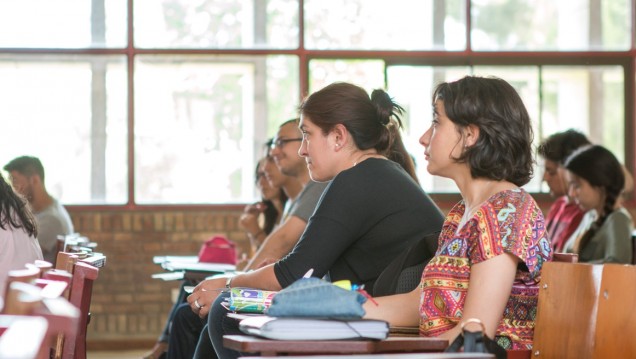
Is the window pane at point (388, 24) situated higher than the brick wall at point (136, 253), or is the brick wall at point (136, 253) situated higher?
the window pane at point (388, 24)

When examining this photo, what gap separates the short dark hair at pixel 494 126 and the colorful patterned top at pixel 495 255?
0.25 feet

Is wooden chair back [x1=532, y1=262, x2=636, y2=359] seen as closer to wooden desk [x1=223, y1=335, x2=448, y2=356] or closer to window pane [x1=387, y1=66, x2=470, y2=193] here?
wooden desk [x1=223, y1=335, x2=448, y2=356]

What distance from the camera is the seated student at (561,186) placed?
19.9 feet

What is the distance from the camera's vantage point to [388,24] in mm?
8250

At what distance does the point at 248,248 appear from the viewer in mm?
8070

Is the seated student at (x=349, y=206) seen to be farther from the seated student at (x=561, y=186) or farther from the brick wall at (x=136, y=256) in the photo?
the brick wall at (x=136, y=256)

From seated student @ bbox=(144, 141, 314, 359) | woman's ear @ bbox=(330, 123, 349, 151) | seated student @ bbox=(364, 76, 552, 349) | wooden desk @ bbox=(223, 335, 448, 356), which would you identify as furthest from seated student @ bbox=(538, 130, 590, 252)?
wooden desk @ bbox=(223, 335, 448, 356)

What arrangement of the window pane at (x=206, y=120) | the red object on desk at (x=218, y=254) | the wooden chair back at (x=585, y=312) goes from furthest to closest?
the window pane at (x=206, y=120) < the red object on desk at (x=218, y=254) < the wooden chair back at (x=585, y=312)

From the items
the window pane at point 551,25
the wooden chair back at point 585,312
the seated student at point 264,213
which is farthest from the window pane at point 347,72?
the wooden chair back at point 585,312

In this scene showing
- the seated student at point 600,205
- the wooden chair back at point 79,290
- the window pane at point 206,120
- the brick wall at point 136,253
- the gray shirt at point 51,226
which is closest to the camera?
the wooden chair back at point 79,290

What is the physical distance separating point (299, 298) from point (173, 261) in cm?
377

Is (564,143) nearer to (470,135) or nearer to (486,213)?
(470,135)

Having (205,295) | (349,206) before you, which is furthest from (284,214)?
(349,206)

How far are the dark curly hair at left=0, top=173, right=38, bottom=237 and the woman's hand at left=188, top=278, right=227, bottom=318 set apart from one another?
1.41 meters
